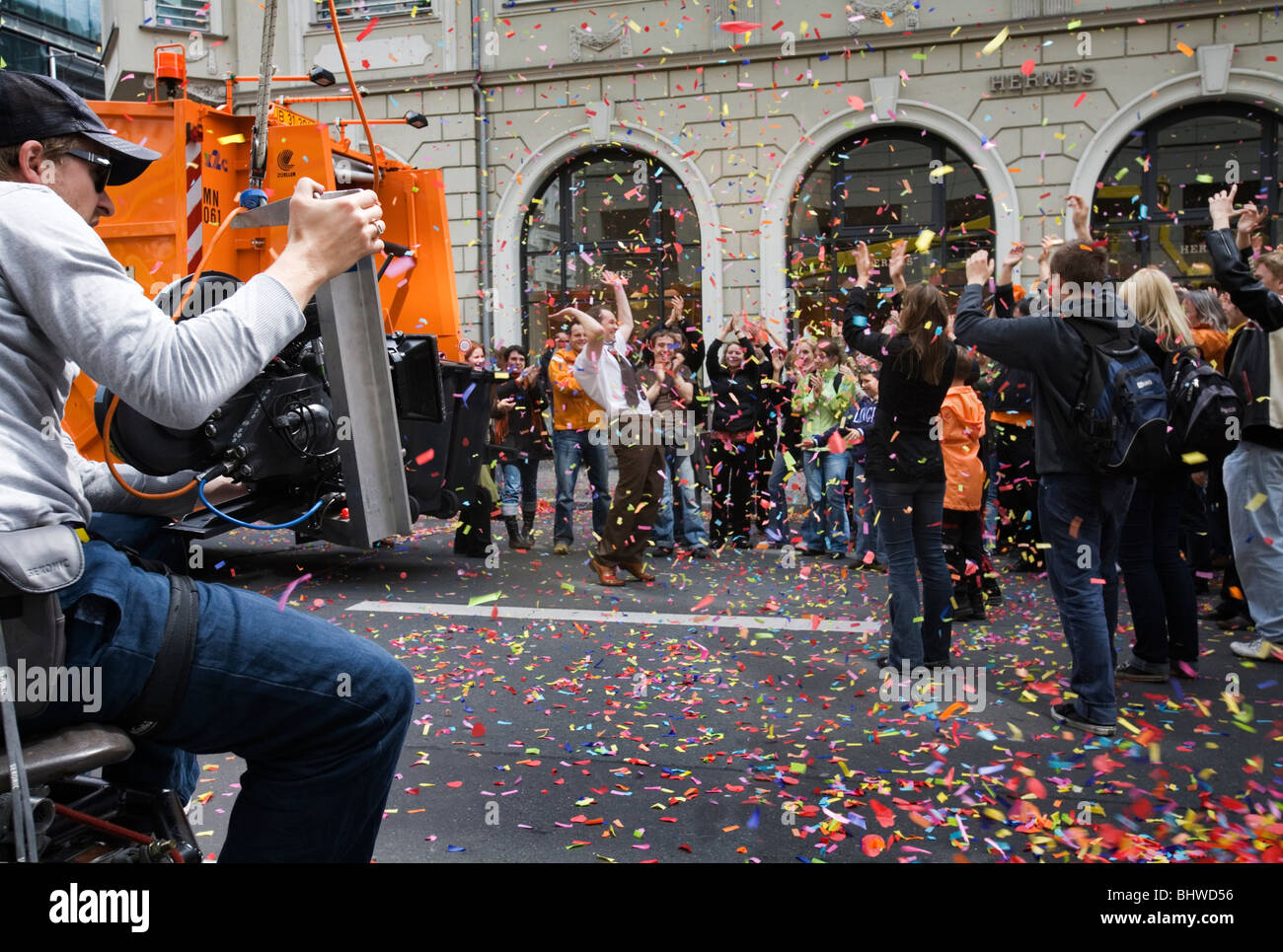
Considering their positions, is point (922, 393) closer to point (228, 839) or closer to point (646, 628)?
point (646, 628)

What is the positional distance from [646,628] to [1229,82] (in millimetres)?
11953

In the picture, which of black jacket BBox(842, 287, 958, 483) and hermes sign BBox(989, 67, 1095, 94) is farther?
hermes sign BBox(989, 67, 1095, 94)

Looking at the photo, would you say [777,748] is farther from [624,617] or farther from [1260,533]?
[1260,533]

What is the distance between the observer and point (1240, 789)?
4.06m

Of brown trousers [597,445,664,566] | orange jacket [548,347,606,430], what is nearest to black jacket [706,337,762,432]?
orange jacket [548,347,606,430]

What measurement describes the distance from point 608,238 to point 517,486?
7.11 meters

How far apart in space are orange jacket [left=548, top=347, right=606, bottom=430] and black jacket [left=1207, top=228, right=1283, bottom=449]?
18.2 feet

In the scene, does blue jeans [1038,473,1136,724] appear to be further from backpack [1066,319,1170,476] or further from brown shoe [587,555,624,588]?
brown shoe [587,555,624,588]

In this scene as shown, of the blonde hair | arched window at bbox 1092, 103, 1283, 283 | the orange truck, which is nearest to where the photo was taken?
the blonde hair

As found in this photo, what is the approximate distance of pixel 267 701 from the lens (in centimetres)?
194

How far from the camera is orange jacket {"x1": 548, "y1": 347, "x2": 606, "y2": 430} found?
1020 centimetres

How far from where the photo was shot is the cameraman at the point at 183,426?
1.74 metres

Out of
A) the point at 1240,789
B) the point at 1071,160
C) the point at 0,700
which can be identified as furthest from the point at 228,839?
the point at 1071,160
